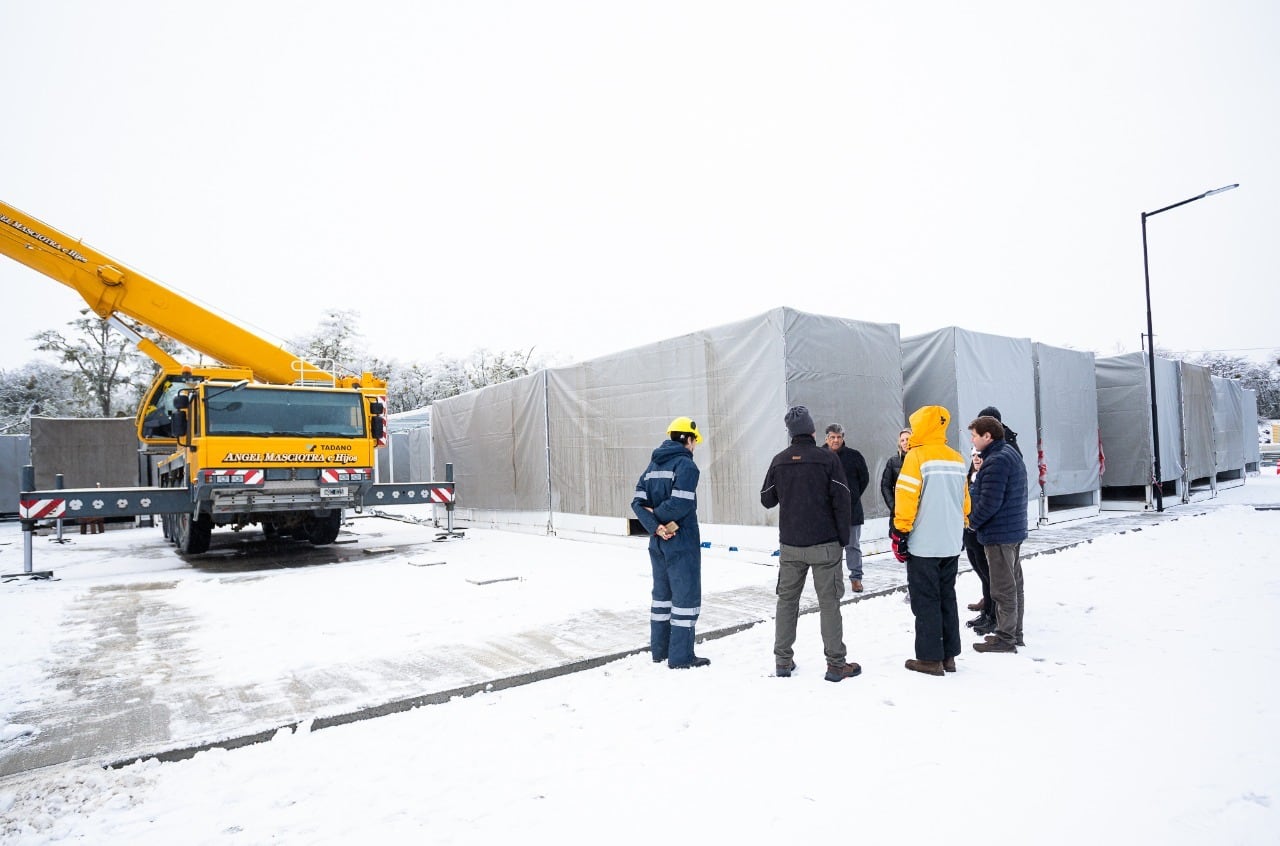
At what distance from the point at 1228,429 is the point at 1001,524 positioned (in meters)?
21.1

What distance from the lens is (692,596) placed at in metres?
5.05

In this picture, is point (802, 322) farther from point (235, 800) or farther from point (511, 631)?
point (235, 800)

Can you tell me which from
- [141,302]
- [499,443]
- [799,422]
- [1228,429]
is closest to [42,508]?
[141,302]

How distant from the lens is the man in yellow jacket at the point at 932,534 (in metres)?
4.78

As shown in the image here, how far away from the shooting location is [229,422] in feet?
35.4

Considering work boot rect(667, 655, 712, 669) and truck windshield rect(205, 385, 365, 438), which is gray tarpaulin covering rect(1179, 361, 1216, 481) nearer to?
work boot rect(667, 655, 712, 669)

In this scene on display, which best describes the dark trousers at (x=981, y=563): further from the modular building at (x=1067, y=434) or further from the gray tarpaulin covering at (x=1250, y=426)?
the gray tarpaulin covering at (x=1250, y=426)

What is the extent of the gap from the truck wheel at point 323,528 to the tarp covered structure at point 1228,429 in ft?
70.5

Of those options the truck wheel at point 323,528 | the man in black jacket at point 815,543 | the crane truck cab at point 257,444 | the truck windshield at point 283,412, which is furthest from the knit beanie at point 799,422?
the truck wheel at point 323,528

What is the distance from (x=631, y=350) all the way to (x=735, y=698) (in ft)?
25.3

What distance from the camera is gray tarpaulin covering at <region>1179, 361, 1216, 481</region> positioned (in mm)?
16859

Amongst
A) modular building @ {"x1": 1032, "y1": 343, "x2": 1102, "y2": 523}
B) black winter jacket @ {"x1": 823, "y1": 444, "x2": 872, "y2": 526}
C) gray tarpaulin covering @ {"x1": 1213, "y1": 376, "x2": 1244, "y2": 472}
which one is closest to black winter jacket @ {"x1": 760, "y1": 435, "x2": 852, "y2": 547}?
black winter jacket @ {"x1": 823, "y1": 444, "x2": 872, "y2": 526}

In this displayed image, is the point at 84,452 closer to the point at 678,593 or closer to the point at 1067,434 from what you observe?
the point at 678,593

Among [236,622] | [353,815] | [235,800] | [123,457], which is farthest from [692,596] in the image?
[123,457]
